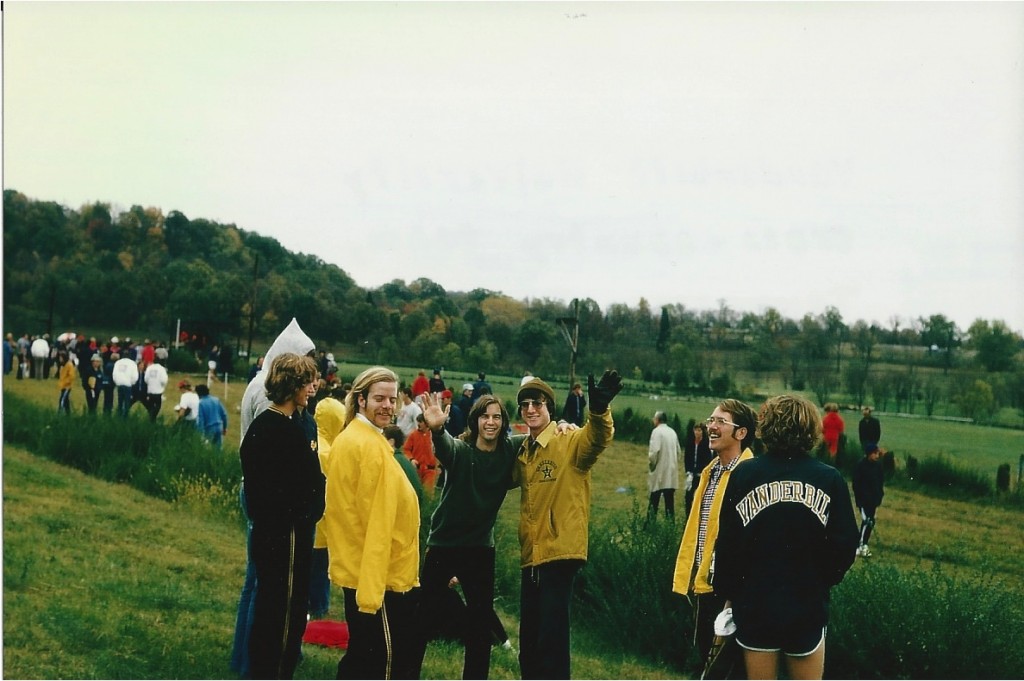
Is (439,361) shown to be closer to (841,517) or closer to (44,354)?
(44,354)

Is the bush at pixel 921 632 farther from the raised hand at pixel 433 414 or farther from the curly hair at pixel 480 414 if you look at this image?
the raised hand at pixel 433 414

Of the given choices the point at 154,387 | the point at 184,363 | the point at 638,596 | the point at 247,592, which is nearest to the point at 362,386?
the point at 247,592

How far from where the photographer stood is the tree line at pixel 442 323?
2705 cm

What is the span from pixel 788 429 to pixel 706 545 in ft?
3.31

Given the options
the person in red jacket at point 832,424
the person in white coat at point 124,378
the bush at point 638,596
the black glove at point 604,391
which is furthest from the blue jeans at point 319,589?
the person in white coat at point 124,378

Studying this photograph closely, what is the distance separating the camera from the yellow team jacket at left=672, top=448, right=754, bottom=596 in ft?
13.9

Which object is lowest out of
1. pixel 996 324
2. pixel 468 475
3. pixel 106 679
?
pixel 106 679

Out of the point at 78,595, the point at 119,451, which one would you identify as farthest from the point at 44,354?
the point at 78,595

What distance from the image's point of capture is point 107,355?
1903 cm

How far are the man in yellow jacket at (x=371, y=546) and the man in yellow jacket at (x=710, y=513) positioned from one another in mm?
1353

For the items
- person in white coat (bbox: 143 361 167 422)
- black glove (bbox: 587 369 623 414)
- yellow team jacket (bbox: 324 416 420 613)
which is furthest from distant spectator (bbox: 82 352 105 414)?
black glove (bbox: 587 369 623 414)

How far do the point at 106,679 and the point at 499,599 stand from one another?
142 inches

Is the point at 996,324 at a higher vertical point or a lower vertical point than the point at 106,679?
higher

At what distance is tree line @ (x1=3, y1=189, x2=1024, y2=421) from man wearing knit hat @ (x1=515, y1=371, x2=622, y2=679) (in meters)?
19.9
